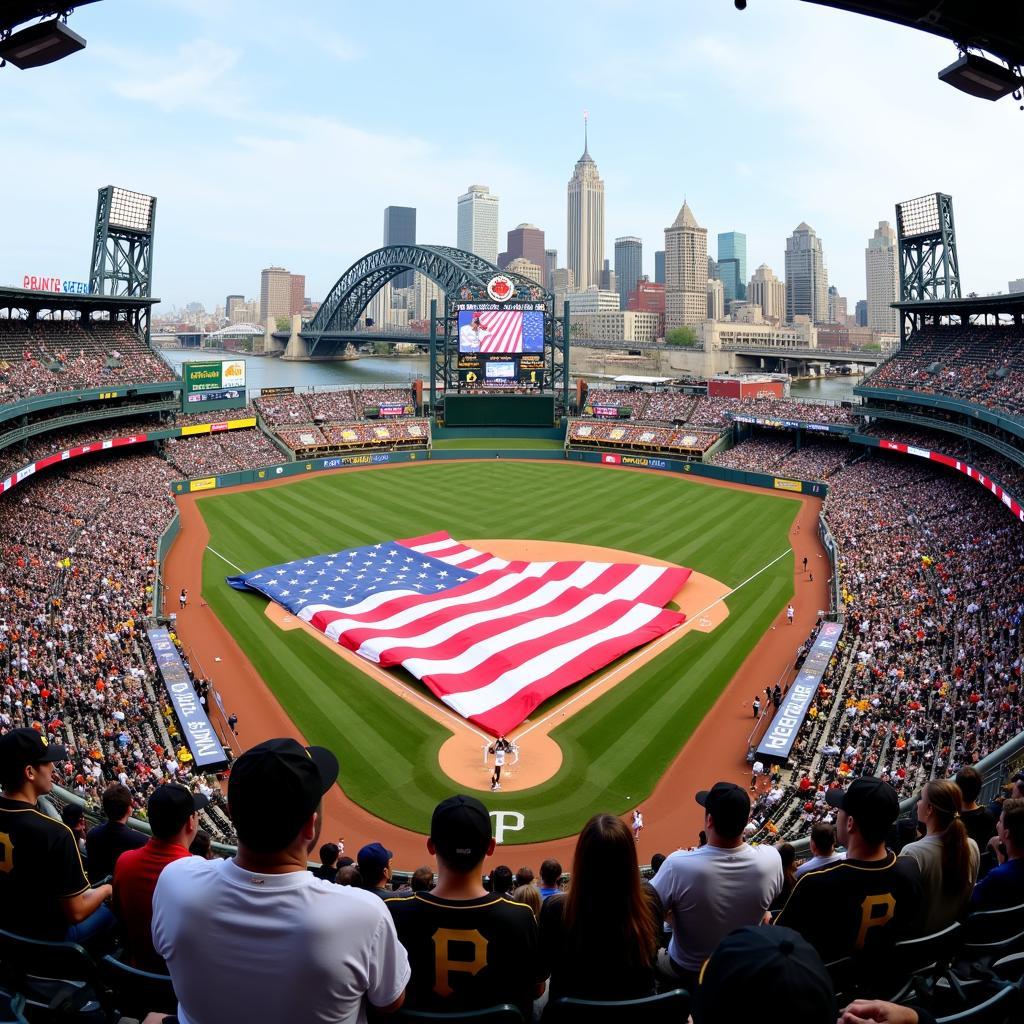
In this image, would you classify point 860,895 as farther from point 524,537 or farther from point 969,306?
point 969,306

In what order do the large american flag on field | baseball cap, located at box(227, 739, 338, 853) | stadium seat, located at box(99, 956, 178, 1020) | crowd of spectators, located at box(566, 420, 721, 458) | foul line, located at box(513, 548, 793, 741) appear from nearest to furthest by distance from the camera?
baseball cap, located at box(227, 739, 338, 853)
stadium seat, located at box(99, 956, 178, 1020)
foul line, located at box(513, 548, 793, 741)
the large american flag on field
crowd of spectators, located at box(566, 420, 721, 458)

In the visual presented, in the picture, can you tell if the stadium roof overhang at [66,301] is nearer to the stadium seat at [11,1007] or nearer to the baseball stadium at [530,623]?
the baseball stadium at [530,623]

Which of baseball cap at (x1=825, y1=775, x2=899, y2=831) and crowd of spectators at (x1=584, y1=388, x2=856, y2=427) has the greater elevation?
crowd of spectators at (x1=584, y1=388, x2=856, y2=427)

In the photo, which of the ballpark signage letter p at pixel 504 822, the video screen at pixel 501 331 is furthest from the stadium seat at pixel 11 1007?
the video screen at pixel 501 331

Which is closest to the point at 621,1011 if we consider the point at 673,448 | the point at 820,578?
the point at 820,578

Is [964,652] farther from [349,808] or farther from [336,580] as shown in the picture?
[336,580]

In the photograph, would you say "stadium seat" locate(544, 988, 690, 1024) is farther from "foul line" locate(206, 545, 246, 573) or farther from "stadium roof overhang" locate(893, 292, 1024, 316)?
"stadium roof overhang" locate(893, 292, 1024, 316)

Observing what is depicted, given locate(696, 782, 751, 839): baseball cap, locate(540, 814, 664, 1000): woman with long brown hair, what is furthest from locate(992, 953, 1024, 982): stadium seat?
locate(540, 814, 664, 1000): woman with long brown hair
